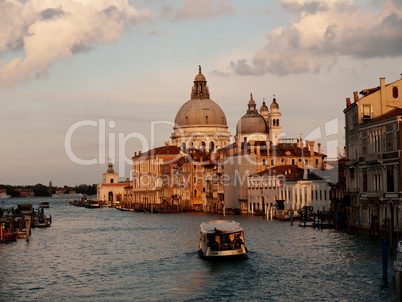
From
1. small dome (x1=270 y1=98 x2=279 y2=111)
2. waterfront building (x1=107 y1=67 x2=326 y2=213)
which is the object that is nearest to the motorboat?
waterfront building (x1=107 y1=67 x2=326 y2=213)

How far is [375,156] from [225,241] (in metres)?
12.5

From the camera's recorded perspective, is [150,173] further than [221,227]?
Yes

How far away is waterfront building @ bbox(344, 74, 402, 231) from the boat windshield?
8356 millimetres

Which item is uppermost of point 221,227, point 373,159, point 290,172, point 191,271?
point 290,172

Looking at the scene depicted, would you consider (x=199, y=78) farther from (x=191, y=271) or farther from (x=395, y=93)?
(x=191, y=271)

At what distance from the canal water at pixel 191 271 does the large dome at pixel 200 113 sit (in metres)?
97.2

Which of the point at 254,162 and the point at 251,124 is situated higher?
the point at 251,124

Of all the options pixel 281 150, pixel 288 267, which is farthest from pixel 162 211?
pixel 288 267

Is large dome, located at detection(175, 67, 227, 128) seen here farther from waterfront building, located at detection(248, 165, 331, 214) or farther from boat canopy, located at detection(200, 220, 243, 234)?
boat canopy, located at detection(200, 220, 243, 234)

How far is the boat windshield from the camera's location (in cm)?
3997

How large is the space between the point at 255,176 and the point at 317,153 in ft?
41.3

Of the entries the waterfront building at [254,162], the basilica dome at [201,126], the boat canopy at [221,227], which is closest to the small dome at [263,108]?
the basilica dome at [201,126]

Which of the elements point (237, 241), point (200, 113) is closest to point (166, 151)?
point (200, 113)

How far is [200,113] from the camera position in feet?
497
